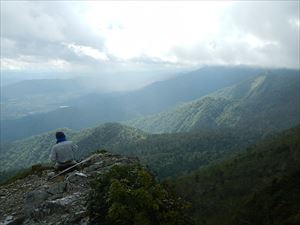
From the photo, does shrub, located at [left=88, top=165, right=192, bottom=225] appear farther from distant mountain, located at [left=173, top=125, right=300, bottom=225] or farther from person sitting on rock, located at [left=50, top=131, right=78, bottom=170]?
distant mountain, located at [left=173, top=125, right=300, bottom=225]

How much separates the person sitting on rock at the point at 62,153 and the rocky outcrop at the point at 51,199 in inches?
26.3

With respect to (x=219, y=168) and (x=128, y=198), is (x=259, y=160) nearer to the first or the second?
(x=219, y=168)

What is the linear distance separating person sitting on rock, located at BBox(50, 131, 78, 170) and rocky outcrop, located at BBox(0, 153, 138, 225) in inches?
26.3

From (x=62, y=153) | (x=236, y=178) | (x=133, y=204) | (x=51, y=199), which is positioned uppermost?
(x=133, y=204)

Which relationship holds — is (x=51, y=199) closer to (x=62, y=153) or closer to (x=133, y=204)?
(x=62, y=153)

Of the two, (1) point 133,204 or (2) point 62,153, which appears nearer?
(1) point 133,204

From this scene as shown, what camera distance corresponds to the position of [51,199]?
1609 cm

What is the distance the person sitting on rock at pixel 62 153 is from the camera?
20.6 meters

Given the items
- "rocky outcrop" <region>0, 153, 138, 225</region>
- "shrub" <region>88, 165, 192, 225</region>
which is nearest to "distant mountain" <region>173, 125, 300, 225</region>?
"rocky outcrop" <region>0, 153, 138, 225</region>

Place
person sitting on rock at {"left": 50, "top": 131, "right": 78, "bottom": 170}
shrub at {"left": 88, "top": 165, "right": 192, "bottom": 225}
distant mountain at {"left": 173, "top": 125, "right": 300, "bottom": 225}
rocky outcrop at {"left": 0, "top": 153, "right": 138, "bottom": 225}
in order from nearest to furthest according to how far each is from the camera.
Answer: shrub at {"left": 88, "top": 165, "right": 192, "bottom": 225}
rocky outcrop at {"left": 0, "top": 153, "right": 138, "bottom": 225}
person sitting on rock at {"left": 50, "top": 131, "right": 78, "bottom": 170}
distant mountain at {"left": 173, "top": 125, "right": 300, "bottom": 225}

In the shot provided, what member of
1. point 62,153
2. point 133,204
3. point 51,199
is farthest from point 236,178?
point 133,204

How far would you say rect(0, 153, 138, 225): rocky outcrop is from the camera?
14.4m

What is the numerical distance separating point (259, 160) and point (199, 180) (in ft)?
110

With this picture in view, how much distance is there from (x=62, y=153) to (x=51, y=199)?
16.6 ft
